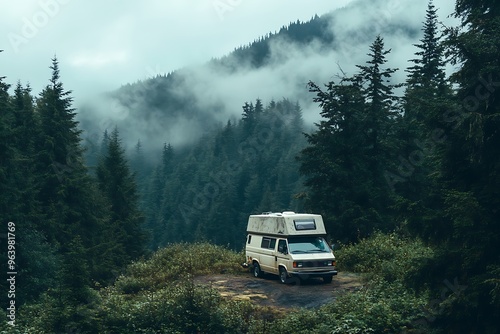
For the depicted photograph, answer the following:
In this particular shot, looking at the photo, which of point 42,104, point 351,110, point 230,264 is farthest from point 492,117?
point 42,104

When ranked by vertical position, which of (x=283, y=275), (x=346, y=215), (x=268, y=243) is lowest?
(x=283, y=275)

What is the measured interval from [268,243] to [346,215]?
11370 mm

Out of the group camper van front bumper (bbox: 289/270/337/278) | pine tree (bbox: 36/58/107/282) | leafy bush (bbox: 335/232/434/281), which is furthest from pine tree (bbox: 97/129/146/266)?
camper van front bumper (bbox: 289/270/337/278)

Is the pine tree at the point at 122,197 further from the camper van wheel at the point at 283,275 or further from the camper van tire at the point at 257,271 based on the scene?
the camper van wheel at the point at 283,275

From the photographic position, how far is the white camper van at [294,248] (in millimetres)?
20031

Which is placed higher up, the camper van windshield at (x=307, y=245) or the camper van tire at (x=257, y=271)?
the camper van windshield at (x=307, y=245)

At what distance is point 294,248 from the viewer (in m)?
20.6

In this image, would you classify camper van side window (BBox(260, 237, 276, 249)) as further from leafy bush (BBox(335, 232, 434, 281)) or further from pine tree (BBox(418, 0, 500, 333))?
pine tree (BBox(418, 0, 500, 333))

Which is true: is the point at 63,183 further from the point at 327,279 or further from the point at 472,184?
the point at 472,184

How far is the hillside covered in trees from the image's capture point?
1183 cm

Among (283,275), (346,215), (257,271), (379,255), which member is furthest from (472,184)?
(346,215)

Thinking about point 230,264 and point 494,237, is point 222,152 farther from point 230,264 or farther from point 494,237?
point 494,237

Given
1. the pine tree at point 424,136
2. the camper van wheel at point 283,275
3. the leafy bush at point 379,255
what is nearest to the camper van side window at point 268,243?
the camper van wheel at point 283,275

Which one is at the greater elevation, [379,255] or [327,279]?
[379,255]
